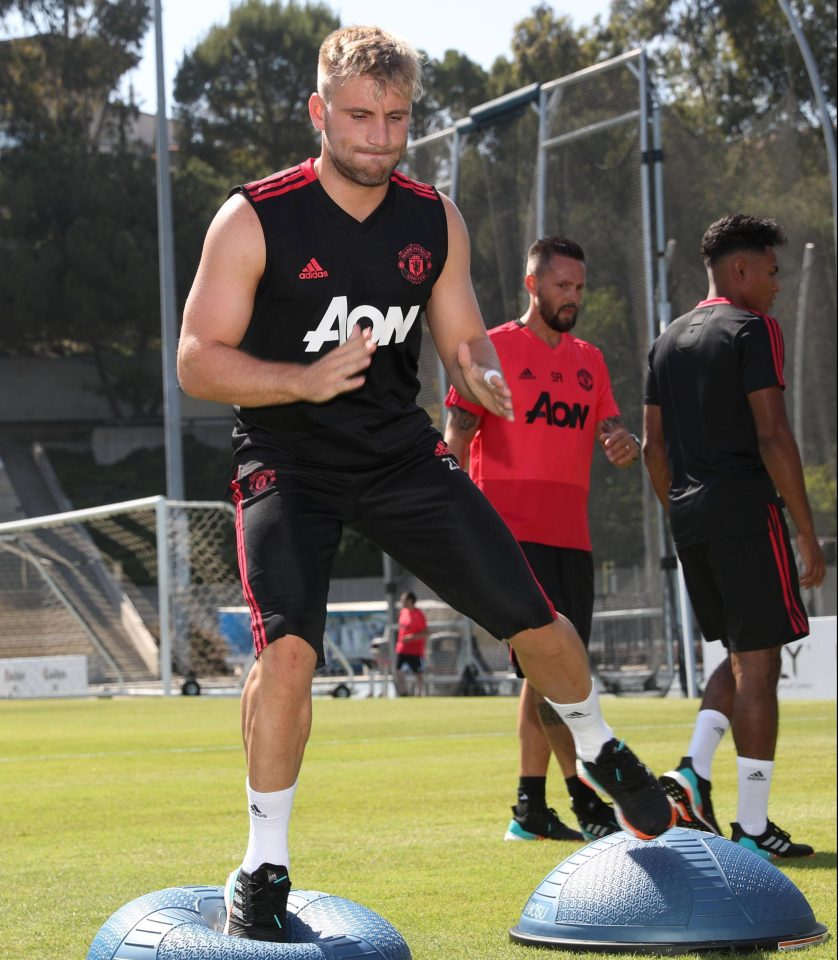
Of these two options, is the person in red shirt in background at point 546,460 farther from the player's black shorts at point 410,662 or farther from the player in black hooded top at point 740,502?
the player's black shorts at point 410,662

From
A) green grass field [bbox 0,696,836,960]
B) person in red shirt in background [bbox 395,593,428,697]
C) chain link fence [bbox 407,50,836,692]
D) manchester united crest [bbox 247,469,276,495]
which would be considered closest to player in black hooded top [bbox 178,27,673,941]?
manchester united crest [bbox 247,469,276,495]

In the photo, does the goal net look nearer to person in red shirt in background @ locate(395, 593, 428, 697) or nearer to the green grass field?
person in red shirt in background @ locate(395, 593, 428, 697)

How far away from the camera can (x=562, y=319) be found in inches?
277

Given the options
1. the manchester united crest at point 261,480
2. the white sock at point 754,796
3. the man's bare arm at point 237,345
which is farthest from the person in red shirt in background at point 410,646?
the man's bare arm at point 237,345

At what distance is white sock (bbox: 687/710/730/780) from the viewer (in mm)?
6668

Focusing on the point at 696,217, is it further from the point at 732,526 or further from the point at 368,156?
the point at 368,156

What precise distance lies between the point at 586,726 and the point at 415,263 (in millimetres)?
1425

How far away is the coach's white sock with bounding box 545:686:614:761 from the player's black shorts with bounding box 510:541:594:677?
221 centimetres

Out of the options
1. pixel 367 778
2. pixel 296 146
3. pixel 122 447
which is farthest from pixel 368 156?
pixel 296 146

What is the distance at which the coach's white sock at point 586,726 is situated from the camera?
15.3ft

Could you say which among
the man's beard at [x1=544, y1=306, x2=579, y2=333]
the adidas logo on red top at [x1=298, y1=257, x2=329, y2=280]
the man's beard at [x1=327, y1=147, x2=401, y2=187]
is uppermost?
the man's beard at [x1=327, y1=147, x2=401, y2=187]

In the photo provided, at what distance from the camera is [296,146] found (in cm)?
6094

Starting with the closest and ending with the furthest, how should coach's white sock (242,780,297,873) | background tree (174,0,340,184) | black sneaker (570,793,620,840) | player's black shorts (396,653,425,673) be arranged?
coach's white sock (242,780,297,873) < black sneaker (570,793,620,840) < player's black shorts (396,653,425,673) < background tree (174,0,340,184)

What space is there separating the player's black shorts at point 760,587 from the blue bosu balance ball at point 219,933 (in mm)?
2801
